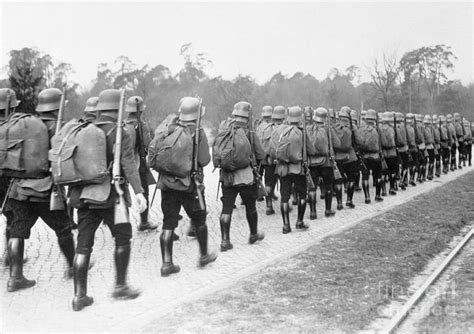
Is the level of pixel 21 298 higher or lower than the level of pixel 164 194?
lower

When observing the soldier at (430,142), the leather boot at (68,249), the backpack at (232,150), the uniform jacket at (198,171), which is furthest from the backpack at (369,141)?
the leather boot at (68,249)

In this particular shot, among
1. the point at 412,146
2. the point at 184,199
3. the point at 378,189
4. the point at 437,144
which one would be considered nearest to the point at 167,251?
the point at 184,199

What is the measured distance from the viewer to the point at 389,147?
45.0ft

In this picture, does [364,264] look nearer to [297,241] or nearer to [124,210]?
[297,241]

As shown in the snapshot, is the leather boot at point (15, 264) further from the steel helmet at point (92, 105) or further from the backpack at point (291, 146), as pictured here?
the backpack at point (291, 146)

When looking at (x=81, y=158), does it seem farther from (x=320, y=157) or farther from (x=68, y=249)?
(x=320, y=157)

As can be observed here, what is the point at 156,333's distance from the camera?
4859 millimetres

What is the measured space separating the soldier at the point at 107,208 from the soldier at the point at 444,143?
16506 mm

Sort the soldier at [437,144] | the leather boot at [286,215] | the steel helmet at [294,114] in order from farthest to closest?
the soldier at [437,144], the steel helmet at [294,114], the leather boot at [286,215]

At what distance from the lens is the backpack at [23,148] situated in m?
5.98

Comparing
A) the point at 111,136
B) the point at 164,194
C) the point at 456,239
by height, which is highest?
the point at 111,136

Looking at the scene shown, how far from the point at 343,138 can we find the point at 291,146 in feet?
9.35

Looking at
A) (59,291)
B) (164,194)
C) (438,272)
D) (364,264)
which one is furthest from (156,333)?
(438,272)

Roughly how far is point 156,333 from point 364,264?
3591 mm
